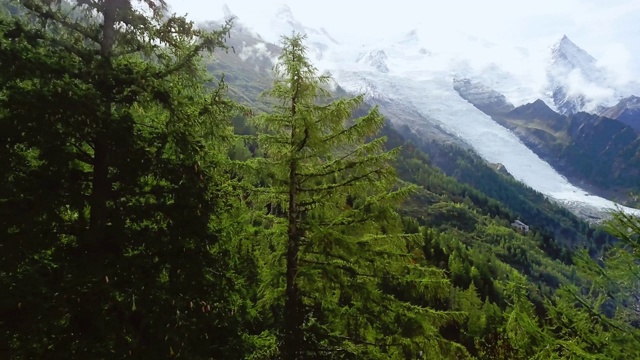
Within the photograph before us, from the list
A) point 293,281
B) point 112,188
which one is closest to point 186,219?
point 112,188

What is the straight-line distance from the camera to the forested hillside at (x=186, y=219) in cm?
815

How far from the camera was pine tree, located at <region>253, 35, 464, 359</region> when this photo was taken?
11.5 m

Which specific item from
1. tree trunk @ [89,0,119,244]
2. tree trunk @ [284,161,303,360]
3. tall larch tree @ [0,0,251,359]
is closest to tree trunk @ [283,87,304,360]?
tree trunk @ [284,161,303,360]

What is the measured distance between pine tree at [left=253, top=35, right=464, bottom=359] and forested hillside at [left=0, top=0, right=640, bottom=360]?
1.8 inches

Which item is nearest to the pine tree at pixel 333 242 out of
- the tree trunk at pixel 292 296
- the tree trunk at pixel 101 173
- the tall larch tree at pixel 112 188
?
the tree trunk at pixel 292 296

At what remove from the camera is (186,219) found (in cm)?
909

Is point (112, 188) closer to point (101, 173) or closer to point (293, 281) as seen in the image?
point (101, 173)

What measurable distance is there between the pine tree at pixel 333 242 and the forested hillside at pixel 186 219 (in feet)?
0.15

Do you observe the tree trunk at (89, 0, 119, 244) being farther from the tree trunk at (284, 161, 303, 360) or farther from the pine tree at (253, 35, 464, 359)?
the tree trunk at (284, 161, 303, 360)

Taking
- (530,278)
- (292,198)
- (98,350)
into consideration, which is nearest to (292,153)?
(292,198)

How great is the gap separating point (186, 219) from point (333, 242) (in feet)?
12.6

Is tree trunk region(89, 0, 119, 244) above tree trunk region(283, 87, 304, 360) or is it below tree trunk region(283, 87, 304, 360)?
above

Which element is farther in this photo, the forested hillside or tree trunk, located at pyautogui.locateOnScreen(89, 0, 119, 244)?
tree trunk, located at pyautogui.locateOnScreen(89, 0, 119, 244)

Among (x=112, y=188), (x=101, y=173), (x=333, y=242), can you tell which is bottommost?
(x=333, y=242)
